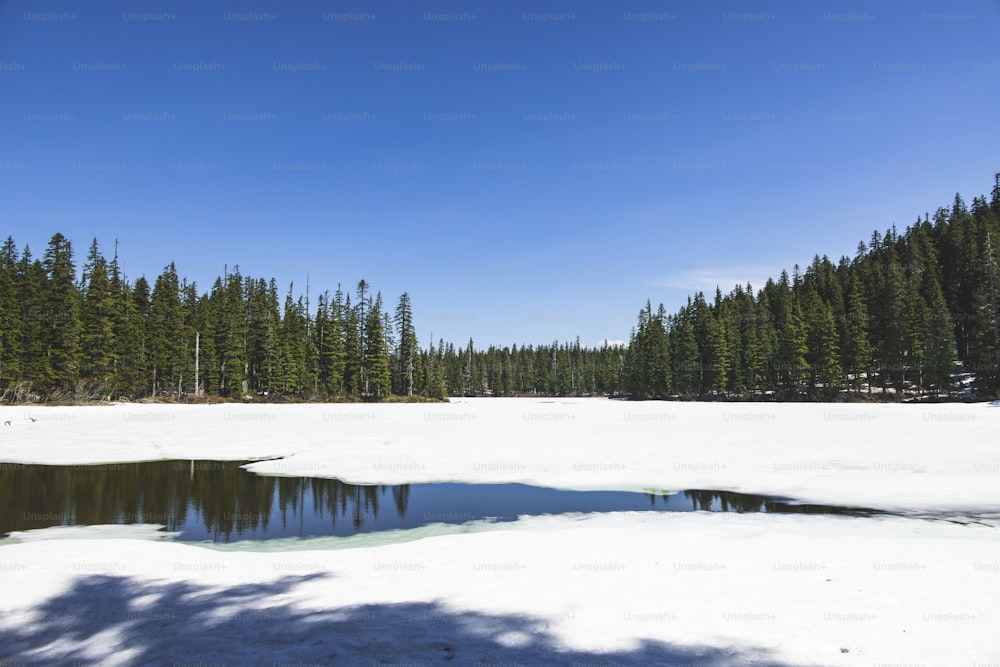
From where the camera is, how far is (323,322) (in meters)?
83.8

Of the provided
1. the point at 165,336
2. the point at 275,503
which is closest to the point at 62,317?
the point at 165,336

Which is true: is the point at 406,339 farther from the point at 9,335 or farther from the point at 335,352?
the point at 9,335

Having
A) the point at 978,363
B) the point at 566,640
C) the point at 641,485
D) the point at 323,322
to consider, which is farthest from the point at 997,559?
the point at 323,322

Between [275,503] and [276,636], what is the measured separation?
955 centimetres

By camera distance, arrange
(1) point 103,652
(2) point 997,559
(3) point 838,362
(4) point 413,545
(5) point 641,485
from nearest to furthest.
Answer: (1) point 103,652 < (2) point 997,559 < (4) point 413,545 < (5) point 641,485 < (3) point 838,362

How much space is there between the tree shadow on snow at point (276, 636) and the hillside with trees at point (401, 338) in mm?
56568

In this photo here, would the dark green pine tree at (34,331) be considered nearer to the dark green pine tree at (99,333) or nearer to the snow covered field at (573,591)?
the dark green pine tree at (99,333)

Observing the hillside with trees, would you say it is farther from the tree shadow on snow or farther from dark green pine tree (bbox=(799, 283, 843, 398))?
the tree shadow on snow

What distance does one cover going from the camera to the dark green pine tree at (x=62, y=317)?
51.2 metres

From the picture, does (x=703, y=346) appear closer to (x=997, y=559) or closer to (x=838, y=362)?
(x=838, y=362)

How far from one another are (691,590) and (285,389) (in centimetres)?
7460

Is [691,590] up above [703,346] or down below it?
below

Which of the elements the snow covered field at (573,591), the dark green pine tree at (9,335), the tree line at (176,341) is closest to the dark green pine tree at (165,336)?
the tree line at (176,341)

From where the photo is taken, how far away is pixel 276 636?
5.63 meters
